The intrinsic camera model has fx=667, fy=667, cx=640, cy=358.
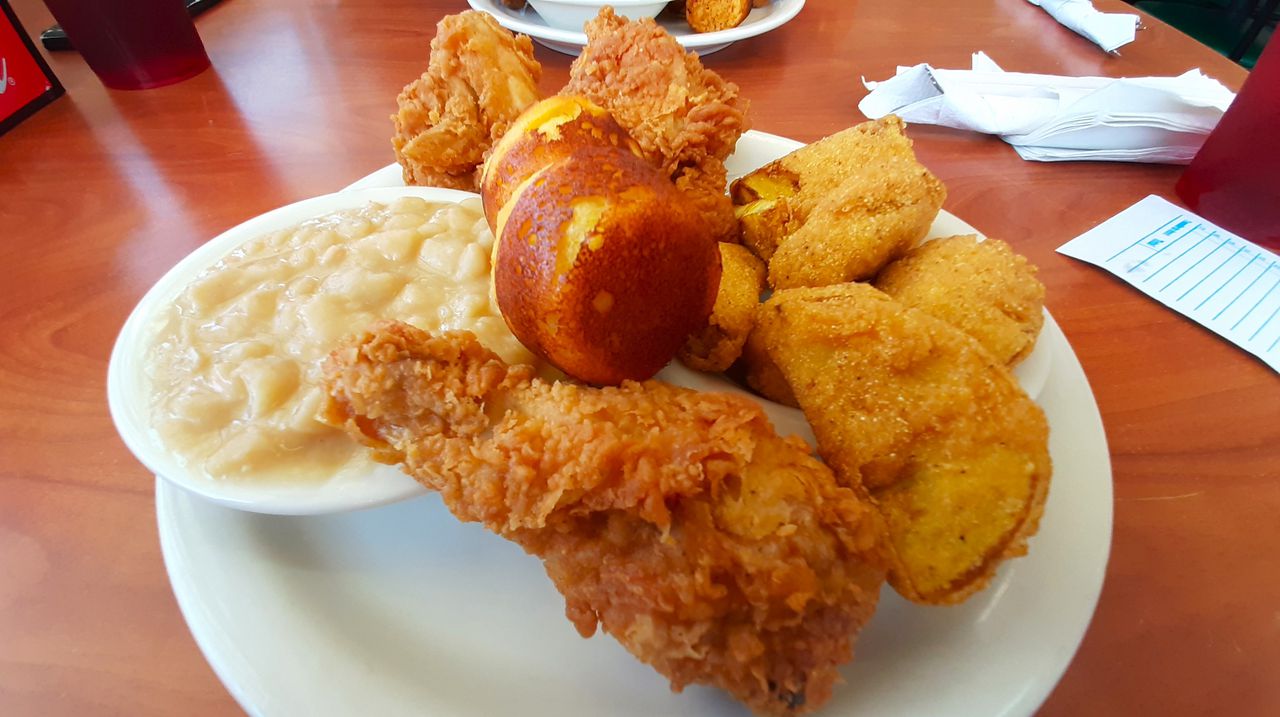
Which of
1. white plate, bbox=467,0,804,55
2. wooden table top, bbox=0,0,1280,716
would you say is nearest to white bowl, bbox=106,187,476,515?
wooden table top, bbox=0,0,1280,716

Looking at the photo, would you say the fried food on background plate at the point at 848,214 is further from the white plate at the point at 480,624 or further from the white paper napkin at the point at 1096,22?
the white paper napkin at the point at 1096,22

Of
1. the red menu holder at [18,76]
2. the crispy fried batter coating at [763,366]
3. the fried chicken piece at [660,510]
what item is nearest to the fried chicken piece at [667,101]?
the crispy fried batter coating at [763,366]

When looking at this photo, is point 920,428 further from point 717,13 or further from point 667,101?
point 717,13

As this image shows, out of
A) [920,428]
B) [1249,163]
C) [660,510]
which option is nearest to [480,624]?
[660,510]

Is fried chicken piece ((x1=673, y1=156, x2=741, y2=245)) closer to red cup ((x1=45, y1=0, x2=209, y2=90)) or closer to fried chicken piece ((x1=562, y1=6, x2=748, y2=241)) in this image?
fried chicken piece ((x1=562, y1=6, x2=748, y2=241))

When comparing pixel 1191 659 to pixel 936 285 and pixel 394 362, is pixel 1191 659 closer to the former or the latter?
pixel 936 285

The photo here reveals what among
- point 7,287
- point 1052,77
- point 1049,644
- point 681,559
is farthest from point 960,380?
point 7,287

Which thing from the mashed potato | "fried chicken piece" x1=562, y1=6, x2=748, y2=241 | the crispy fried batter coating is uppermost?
"fried chicken piece" x1=562, y1=6, x2=748, y2=241
